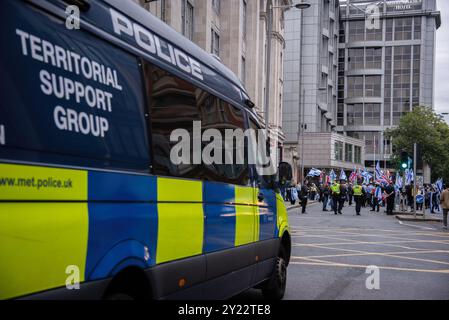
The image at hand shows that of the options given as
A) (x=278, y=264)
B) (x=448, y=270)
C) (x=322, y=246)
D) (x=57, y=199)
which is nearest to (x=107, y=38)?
(x=57, y=199)

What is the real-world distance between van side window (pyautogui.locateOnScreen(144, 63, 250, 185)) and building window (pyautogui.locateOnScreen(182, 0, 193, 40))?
2272cm

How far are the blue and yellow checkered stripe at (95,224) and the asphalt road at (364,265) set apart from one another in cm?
291

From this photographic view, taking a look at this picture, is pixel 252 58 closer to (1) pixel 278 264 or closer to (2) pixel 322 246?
(2) pixel 322 246

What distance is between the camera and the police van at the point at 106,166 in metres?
2.74

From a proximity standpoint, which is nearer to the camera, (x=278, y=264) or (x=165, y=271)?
(x=165, y=271)

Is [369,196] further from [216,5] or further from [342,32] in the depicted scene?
[342,32]

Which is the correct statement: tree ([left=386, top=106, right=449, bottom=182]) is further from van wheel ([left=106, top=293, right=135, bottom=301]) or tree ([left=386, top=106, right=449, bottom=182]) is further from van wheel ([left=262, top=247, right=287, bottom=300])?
van wheel ([left=106, top=293, right=135, bottom=301])

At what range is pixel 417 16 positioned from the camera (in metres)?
92.8

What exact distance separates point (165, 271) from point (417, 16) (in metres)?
97.0

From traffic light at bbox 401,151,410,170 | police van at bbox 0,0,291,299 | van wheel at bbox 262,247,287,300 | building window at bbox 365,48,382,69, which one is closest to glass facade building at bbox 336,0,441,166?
building window at bbox 365,48,382,69

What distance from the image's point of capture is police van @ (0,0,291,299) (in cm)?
274

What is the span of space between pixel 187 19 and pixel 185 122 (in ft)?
81.4

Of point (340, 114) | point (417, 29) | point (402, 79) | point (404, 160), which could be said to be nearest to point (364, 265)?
point (404, 160)

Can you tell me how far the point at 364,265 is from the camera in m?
10.0
